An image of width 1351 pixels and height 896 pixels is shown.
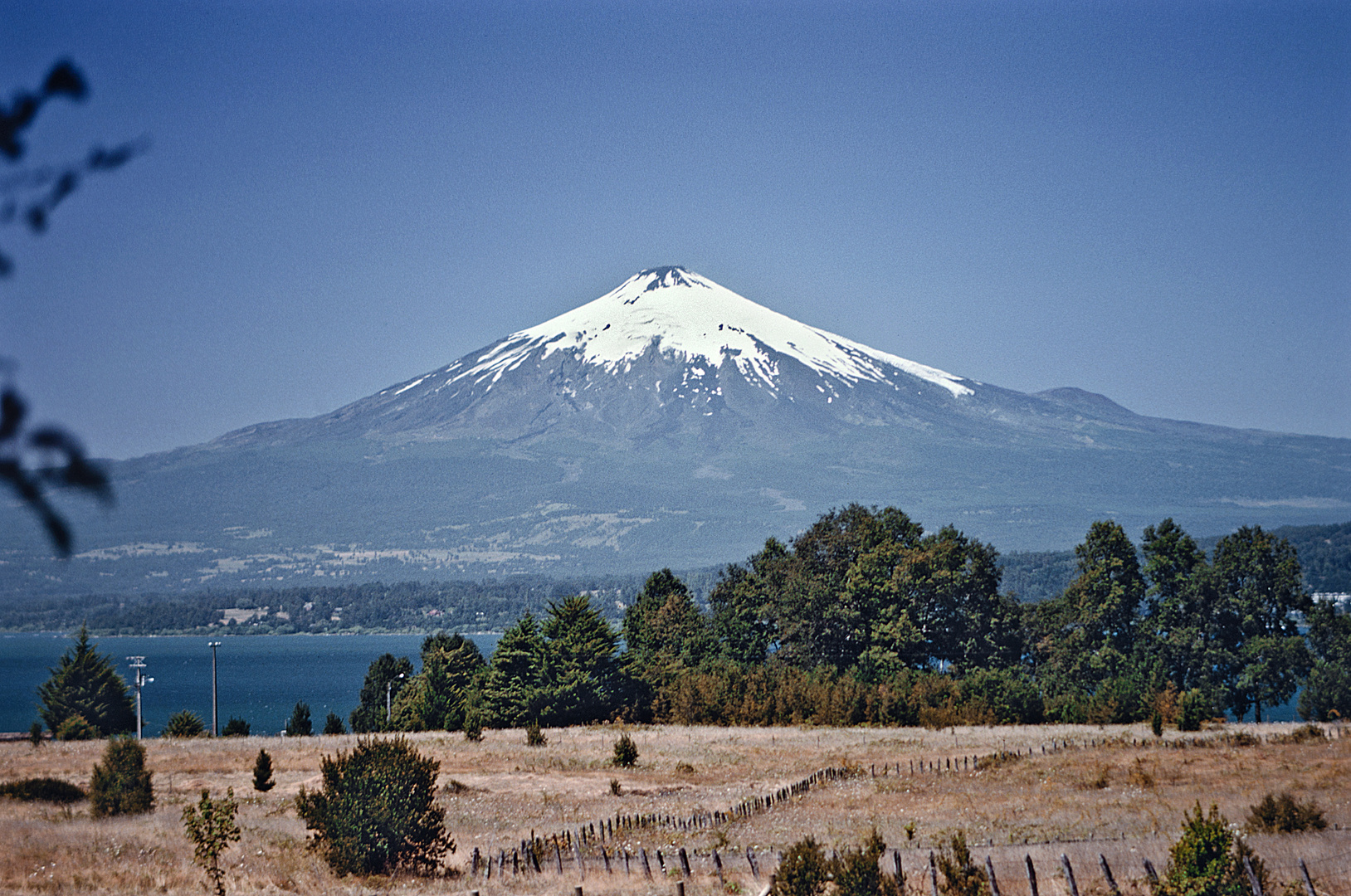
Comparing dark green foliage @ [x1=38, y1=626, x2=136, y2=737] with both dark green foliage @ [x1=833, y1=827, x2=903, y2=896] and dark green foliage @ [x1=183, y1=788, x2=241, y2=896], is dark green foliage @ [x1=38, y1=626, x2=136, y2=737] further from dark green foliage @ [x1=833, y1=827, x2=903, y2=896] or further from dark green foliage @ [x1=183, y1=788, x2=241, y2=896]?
dark green foliage @ [x1=833, y1=827, x2=903, y2=896]

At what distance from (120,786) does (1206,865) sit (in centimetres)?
2279

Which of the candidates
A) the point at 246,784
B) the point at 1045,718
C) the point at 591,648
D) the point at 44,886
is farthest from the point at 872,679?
the point at 44,886

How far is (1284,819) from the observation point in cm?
2144

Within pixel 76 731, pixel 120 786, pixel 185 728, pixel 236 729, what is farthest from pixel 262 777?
pixel 236 729

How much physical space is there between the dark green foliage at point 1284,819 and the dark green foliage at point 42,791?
2638 centimetres

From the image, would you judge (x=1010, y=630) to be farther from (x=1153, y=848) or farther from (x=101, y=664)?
(x=1153, y=848)

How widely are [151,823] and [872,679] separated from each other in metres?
48.9

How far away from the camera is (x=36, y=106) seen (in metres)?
2.92

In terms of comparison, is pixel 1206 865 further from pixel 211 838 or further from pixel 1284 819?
pixel 211 838

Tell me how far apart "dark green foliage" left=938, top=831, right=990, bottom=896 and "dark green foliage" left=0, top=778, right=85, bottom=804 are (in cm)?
2215

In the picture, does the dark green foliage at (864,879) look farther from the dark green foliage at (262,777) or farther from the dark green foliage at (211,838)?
the dark green foliage at (262,777)

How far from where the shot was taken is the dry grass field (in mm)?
17891

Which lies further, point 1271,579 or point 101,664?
point 1271,579

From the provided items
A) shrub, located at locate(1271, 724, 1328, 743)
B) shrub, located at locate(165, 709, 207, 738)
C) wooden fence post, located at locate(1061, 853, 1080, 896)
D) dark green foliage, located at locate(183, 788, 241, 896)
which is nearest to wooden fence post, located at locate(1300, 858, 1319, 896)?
wooden fence post, located at locate(1061, 853, 1080, 896)
